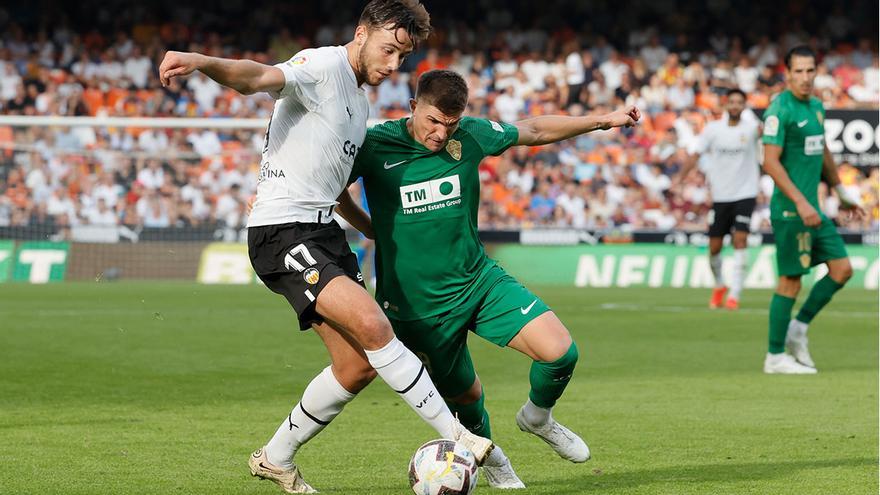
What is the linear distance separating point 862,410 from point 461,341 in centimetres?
364

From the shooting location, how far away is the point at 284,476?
5.84 metres

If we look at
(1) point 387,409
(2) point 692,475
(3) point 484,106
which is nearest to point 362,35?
(2) point 692,475

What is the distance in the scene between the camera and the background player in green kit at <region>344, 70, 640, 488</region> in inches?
234

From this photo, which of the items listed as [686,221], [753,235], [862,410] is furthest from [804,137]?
[686,221]

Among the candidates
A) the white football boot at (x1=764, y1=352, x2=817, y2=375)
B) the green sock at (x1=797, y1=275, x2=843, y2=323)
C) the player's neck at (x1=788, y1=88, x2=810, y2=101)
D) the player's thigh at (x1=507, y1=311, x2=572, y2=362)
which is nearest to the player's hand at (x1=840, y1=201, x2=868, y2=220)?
the green sock at (x1=797, y1=275, x2=843, y2=323)

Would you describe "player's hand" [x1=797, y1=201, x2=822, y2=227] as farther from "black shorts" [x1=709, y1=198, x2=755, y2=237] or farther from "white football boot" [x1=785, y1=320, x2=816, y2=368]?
"black shorts" [x1=709, y1=198, x2=755, y2=237]

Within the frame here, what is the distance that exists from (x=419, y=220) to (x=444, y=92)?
0.60m

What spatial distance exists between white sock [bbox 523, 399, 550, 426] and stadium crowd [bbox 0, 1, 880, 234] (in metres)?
14.5

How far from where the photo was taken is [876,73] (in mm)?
29891

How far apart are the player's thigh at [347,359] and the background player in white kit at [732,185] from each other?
11559 millimetres

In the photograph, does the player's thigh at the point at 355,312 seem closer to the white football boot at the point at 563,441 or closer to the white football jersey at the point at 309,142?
the white football jersey at the point at 309,142

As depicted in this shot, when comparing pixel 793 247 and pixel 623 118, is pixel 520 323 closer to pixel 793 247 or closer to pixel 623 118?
pixel 623 118

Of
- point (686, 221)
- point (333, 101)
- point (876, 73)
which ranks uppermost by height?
point (333, 101)

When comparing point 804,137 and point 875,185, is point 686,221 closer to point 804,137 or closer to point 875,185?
point 875,185
